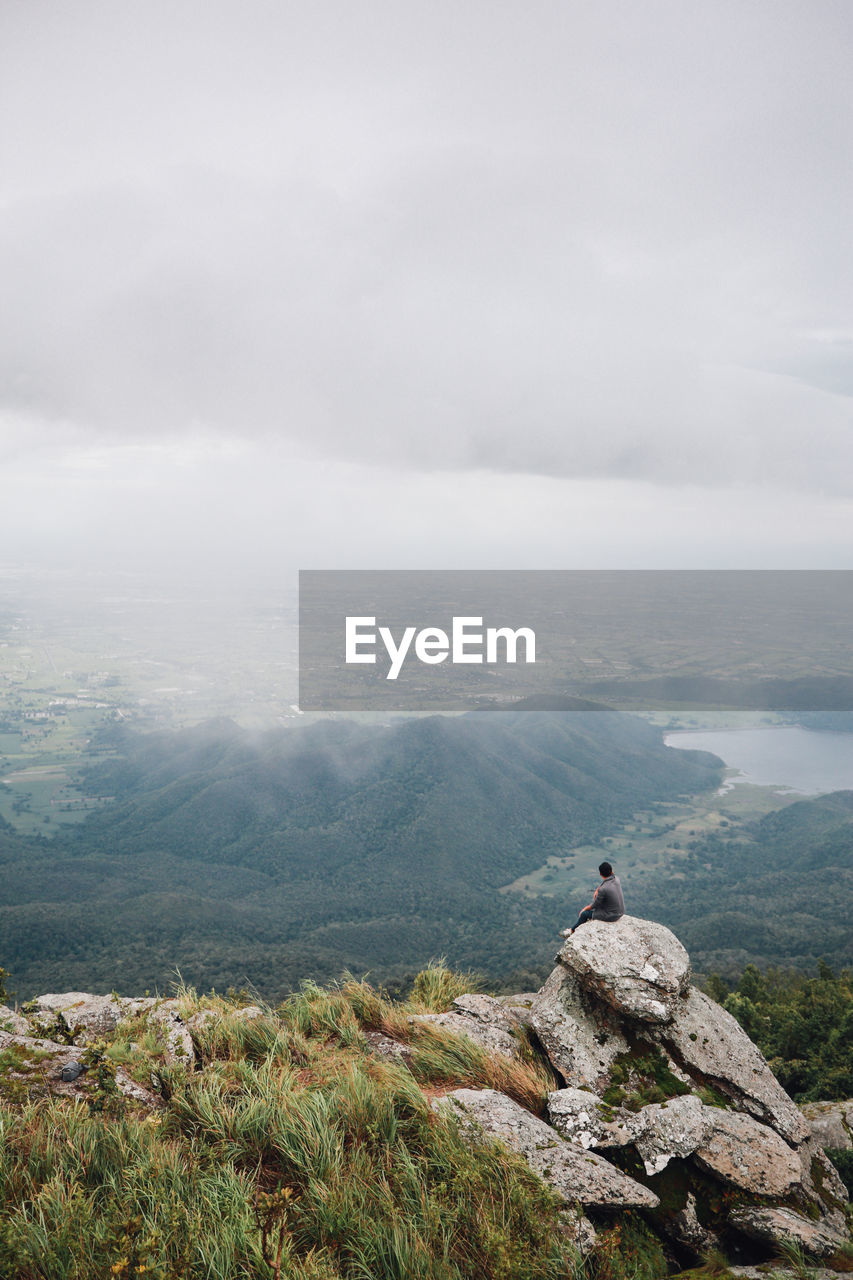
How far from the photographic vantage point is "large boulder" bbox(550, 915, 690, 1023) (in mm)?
7852

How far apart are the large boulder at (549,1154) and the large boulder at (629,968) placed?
7.15 ft

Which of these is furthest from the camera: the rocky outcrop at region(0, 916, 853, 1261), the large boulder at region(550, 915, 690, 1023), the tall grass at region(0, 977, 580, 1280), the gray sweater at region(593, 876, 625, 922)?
the gray sweater at region(593, 876, 625, 922)

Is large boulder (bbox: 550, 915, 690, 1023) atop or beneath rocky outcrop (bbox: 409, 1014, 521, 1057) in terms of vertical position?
atop

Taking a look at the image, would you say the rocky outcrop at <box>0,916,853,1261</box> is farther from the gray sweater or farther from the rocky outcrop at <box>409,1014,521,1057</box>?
the gray sweater

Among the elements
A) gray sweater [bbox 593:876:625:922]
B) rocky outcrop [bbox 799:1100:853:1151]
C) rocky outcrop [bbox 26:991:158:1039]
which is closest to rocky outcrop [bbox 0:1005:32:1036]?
rocky outcrop [bbox 26:991:158:1039]

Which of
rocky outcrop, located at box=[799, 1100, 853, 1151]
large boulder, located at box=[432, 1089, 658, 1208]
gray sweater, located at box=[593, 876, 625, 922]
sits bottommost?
rocky outcrop, located at box=[799, 1100, 853, 1151]

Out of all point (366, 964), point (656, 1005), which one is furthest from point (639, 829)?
point (656, 1005)

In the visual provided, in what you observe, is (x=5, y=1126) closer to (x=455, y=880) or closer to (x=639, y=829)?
(x=455, y=880)

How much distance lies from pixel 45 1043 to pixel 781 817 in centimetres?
17653

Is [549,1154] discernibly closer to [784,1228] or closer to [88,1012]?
[784,1228]

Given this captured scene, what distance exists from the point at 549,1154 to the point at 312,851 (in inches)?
5170

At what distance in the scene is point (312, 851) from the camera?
128 metres

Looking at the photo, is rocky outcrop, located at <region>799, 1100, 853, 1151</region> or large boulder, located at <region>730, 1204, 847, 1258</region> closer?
large boulder, located at <region>730, 1204, 847, 1258</region>

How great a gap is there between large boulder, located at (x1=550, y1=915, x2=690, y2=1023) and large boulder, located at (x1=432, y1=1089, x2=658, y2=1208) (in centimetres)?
218
